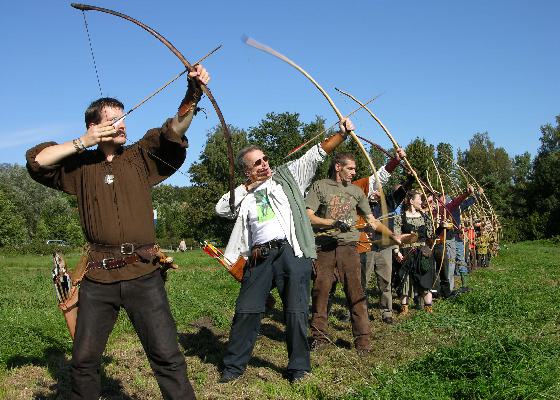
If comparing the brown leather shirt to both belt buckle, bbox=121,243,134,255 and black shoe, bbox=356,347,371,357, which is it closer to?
belt buckle, bbox=121,243,134,255

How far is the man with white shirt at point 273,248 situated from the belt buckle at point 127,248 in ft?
5.65

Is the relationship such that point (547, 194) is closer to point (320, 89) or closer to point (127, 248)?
point (320, 89)

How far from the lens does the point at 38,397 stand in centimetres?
480

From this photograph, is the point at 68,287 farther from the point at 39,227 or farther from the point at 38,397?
the point at 39,227

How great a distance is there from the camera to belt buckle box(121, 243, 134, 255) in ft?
12.3

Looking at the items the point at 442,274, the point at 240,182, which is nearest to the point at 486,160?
the point at 240,182

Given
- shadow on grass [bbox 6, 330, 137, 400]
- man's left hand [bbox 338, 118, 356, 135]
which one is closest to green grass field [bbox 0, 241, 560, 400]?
shadow on grass [bbox 6, 330, 137, 400]

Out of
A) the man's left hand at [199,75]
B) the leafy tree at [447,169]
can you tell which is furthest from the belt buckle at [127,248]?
the leafy tree at [447,169]

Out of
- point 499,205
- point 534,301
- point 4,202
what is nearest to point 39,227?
point 4,202

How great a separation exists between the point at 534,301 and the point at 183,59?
23.5ft

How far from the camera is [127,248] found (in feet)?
12.3

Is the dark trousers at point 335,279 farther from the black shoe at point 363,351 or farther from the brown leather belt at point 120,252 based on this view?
the brown leather belt at point 120,252

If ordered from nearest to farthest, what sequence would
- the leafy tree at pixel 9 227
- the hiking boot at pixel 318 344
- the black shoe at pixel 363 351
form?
the black shoe at pixel 363 351 < the hiking boot at pixel 318 344 < the leafy tree at pixel 9 227

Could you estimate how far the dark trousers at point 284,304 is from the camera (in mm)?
5262
